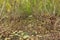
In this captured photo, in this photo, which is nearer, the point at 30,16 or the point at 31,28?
the point at 31,28

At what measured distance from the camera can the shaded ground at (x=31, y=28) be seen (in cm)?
435

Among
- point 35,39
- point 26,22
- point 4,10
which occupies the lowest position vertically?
point 35,39

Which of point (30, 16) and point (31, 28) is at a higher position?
point (30, 16)

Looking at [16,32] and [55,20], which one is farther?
[55,20]

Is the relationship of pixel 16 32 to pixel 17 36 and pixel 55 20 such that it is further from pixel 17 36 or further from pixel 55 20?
pixel 55 20

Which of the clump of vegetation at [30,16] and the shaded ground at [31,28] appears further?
the clump of vegetation at [30,16]

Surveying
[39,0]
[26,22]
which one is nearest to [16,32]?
[26,22]

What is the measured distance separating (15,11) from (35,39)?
1027 millimetres

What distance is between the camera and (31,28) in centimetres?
464

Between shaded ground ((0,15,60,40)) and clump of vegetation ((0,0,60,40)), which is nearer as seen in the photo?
shaded ground ((0,15,60,40))

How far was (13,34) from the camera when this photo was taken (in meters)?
4.41

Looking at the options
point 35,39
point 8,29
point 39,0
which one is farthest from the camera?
point 39,0

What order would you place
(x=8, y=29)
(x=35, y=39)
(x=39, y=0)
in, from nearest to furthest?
(x=35, y=39)
(x=8, y=29)
(x=39, y=0)

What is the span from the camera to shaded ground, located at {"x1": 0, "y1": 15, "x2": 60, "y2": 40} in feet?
14.3
